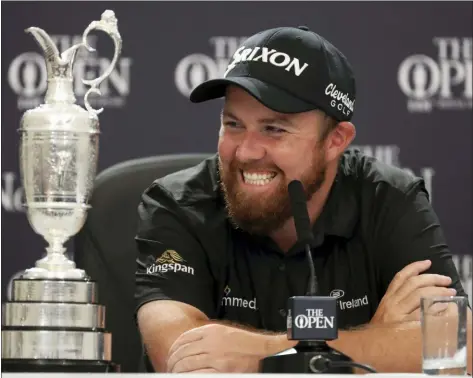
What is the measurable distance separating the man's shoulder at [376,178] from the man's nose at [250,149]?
1.11 feet

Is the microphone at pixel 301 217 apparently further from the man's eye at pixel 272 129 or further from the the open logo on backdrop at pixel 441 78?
the the open logo on backdrop at pixel 441 78

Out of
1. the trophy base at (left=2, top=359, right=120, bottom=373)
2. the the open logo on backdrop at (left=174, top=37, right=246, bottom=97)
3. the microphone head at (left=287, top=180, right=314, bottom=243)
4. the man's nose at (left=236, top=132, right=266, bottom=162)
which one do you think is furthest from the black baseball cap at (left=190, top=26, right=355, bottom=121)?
the the open logo on backdrop at (left=174, top=37, right=246, bottom=97)

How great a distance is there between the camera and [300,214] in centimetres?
213

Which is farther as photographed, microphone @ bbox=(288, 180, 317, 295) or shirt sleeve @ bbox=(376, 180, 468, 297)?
shirt sleeve @ bbox=(376, 180, 468, 297)

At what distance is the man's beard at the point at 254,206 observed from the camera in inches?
114

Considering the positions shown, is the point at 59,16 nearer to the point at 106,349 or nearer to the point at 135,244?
the point at 135,244

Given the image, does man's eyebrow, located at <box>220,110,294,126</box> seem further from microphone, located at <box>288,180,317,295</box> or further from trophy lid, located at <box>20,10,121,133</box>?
microphone, located at <box>288,180,317,295</box>

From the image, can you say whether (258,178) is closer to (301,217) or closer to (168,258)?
(168,258)

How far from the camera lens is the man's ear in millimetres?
3057

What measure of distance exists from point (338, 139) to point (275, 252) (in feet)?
1.06

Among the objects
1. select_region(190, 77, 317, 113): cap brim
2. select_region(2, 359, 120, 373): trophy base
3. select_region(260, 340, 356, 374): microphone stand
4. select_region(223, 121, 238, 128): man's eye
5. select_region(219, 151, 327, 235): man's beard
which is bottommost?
select_region(260, 340, 356, 374): microphone stand

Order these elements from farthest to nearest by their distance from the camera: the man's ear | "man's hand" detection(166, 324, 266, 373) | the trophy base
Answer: the man's ear < "man's hand" detection(166, 324, 266, 373) < the trophy base

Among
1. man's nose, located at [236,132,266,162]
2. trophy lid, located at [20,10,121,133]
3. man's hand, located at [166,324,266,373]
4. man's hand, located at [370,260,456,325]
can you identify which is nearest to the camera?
trophy lid, located at [20,10,121,133]

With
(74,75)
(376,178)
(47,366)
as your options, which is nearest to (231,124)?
(376,178)
